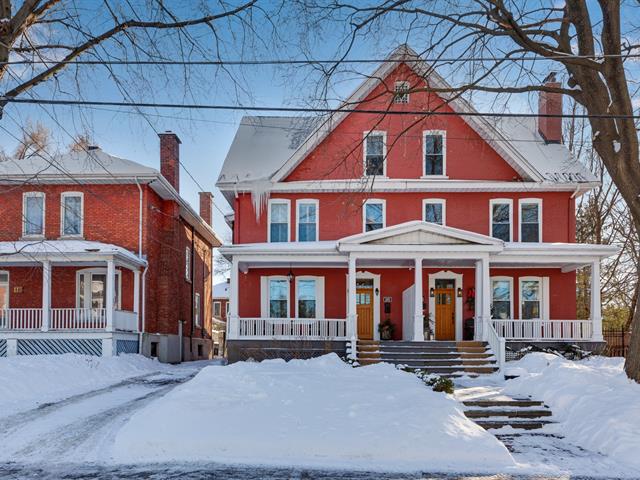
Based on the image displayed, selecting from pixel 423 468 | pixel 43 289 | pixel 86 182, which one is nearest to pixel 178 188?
pixel 86 182

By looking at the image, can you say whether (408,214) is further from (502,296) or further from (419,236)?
(502,296)

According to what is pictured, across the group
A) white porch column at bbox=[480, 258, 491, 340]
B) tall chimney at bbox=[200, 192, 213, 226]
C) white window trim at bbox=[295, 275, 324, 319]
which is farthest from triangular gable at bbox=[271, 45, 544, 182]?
tall chimney at bbox=[200, 192, 213, 226]

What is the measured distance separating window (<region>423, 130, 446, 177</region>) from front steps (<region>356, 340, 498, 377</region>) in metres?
6.18

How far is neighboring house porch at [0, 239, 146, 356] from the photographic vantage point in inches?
739

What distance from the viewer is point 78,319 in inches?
773

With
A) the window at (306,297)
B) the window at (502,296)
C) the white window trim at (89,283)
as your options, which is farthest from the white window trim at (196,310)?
the window at (502,296)

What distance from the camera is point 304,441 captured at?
821 cm

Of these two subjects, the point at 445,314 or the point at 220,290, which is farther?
the point at 220,290

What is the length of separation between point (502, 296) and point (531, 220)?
277 cm

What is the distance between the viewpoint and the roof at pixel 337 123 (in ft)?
65.2

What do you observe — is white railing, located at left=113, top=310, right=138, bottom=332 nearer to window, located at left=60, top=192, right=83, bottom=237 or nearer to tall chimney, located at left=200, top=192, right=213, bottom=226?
window, located at left=60, top=192, right=83, bottom=237

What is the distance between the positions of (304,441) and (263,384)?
328 centimetres

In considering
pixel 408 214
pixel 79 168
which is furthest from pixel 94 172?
pixel 408 214

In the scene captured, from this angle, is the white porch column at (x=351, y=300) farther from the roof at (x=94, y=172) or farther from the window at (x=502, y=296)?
the roof at (x=94, y=172)
